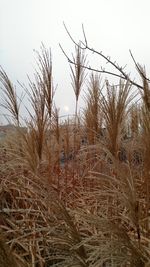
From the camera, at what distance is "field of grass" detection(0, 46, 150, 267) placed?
1321mm

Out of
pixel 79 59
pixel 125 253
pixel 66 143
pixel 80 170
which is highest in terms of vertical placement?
pixel 79 59

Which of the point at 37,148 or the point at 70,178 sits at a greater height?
the point at 37,148

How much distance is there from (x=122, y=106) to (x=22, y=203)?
97 cm

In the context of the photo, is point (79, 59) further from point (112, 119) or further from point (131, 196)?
point (131, 196)

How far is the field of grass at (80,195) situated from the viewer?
1321 mm

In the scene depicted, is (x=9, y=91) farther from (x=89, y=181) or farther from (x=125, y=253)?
(x=125, y=253)

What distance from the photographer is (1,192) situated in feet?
8.50

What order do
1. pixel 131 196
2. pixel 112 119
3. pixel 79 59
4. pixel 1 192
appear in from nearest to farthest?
1. pixel 131 196
2. pixel 112 119
3. pixel 1 192
4. pixel 79 59

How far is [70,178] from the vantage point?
3.09m

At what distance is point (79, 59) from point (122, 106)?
1.15 meters

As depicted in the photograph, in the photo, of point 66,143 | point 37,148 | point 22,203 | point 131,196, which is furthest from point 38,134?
point 131,196

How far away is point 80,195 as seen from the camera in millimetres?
2549

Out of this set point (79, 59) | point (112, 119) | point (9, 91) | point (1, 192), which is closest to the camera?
point (112, 119)

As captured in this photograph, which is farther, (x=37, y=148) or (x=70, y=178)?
(x=70, y=178)
